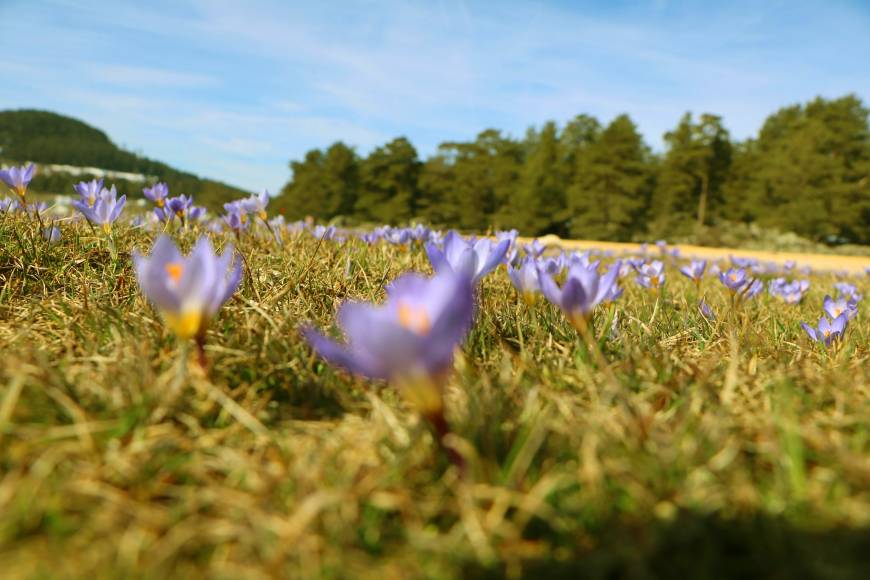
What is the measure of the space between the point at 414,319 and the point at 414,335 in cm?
10

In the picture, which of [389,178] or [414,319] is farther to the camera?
[389,178]

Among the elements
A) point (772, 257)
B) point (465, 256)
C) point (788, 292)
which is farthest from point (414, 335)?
point (772, 257)

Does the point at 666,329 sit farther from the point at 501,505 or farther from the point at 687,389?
the point at 501,505

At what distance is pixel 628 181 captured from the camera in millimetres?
38344

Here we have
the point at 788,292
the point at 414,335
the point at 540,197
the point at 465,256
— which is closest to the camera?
the point at 414,335

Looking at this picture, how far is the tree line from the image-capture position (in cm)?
3444

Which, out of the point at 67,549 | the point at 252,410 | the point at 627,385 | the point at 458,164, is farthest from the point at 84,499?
the point at 458,164

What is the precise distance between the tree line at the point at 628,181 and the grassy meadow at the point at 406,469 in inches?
1054

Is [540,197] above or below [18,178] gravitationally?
above

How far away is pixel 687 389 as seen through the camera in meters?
1.35

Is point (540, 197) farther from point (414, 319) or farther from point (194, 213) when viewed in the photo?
point (414, 319)

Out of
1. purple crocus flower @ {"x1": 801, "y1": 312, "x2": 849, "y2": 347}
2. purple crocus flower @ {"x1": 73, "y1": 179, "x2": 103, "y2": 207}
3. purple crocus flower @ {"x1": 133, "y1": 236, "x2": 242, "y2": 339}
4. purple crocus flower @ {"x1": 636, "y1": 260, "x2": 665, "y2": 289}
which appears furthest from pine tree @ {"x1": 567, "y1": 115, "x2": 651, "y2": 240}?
purple crocus flower @ {"x1": 133, "y1": 236, "x2": 242, "y2": 339}

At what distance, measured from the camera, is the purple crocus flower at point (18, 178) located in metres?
2.89

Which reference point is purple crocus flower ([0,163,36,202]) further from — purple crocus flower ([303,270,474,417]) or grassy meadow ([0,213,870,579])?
purple crocus flower ([303,270,474,417])
